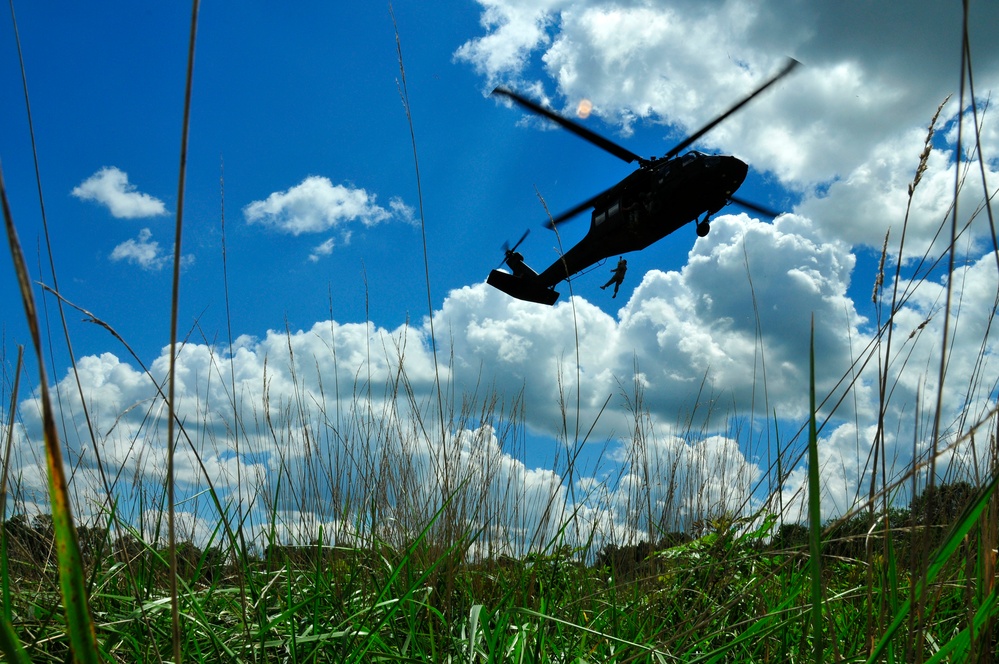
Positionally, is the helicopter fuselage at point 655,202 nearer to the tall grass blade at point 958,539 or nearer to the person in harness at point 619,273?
the person in harness at point 619,273

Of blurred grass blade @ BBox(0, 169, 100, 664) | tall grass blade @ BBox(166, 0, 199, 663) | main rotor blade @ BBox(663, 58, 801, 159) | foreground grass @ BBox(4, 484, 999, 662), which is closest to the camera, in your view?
blurred grass blade @ BBox(0, 169, 100, 664)

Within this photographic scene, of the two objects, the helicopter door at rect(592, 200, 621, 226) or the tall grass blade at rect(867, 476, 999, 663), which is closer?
the tall grass blade at rect(867, 476, 999, 663)

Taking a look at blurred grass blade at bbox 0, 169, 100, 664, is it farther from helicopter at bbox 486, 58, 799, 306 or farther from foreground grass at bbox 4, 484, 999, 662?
helicopter at bbox 486, 58, 799, 306

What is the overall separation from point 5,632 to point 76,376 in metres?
0.70

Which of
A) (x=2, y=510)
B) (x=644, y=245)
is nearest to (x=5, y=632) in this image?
(x=2, y=510)

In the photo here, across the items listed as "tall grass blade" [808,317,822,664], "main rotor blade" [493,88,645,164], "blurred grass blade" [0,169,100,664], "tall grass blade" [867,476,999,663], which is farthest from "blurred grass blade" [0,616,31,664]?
"main rotor blade" [493,88,645,164]

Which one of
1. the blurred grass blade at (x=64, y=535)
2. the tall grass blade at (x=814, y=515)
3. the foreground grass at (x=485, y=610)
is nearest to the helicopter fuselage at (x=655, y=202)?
the foreground grass at (x=485, y=610)

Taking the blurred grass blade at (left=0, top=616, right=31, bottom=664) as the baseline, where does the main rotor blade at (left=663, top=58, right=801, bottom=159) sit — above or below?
above

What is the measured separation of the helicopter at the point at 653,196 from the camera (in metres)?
8.24

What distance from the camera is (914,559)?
0.81 metres

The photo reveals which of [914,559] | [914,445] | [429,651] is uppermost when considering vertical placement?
[914,445]

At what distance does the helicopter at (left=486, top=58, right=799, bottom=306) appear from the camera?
824 cm

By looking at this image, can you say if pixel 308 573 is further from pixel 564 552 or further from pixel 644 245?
pixel 644 245

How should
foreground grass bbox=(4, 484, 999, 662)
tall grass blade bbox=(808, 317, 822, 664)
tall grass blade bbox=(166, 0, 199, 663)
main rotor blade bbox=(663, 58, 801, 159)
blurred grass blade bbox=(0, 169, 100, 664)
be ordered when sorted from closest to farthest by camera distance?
blurred grass blade bbox=(0, 169, 100, 664), tall grass blade bbox=(166, 0, 199, 663), tall grass blade bbox=(808, 317, 822, 664), foreground grass bbox=(4, 484, 999, 662), main rotor blade bbox=(663, 58, 801, 159)
